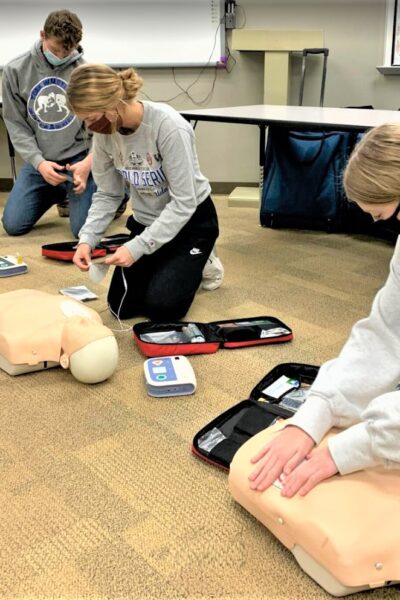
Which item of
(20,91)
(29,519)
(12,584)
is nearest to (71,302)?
(29,519)

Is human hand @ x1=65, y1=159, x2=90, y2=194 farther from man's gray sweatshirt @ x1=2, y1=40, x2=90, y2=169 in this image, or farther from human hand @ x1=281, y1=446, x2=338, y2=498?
human hand @ x1=281, y1=446, x2=338, y2=498

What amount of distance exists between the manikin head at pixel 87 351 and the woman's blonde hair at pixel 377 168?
0.81m

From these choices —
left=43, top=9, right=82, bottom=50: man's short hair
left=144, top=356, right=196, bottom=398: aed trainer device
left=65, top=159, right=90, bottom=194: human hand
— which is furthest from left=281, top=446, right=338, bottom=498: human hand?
Result: left=43, top=9, right=82, bottom=50: man's short hair

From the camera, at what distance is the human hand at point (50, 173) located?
2.93 meters

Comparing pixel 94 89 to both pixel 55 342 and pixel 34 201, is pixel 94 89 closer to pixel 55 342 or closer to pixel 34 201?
pixel 55 342

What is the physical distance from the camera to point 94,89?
67.8 inches

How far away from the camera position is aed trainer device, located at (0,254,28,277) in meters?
2.48

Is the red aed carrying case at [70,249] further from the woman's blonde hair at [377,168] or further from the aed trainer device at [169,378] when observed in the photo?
the woman's blonde hair at [377,168]

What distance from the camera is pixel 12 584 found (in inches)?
39.8

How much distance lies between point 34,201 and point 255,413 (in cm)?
210

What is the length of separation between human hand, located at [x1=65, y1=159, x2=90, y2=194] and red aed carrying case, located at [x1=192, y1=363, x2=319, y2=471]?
1.62 meters

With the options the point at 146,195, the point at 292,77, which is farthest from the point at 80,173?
the point at 292,77

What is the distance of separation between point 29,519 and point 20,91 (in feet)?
7.86

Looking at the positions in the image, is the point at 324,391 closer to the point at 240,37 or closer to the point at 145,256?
the point at 145,256
